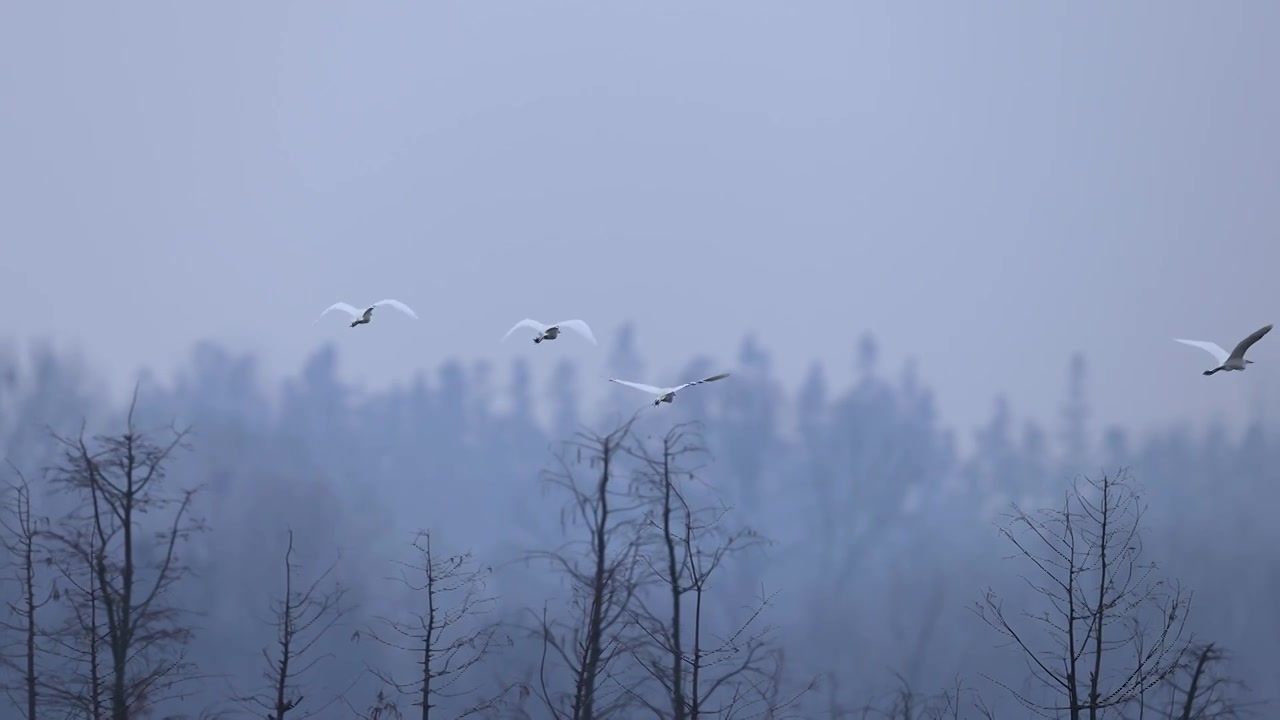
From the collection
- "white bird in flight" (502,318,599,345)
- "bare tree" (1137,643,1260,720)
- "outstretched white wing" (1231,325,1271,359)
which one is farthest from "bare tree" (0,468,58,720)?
"outstretched white wing" (1231,325,1271,359)

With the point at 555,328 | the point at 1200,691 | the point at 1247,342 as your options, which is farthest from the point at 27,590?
the point at 1247,342

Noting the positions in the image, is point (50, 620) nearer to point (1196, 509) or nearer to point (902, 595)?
point (902, 595)

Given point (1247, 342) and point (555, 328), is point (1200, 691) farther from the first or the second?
point (555, 328)

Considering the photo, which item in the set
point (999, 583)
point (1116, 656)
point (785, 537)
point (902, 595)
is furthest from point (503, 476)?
point (1116, 656)

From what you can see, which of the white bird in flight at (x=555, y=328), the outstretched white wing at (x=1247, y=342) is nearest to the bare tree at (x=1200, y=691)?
the outstretched white wing at (x=1247, y=342)

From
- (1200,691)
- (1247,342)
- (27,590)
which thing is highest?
(1247,342)

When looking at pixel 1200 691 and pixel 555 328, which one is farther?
pixel 555 328

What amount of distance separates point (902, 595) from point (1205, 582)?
760cm

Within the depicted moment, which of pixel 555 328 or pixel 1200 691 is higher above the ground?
pixel 555 328

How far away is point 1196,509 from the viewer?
32469mm

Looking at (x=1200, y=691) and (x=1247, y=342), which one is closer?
(x=1200, y=691)

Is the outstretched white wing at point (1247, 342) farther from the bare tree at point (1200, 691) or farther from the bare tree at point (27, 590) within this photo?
the bare tree at point (27, 590)

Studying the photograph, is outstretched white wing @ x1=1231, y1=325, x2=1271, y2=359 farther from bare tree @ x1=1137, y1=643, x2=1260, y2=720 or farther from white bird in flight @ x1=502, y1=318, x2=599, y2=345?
white bird in flight @ x1=502, y1=318, x2=599, y2=345

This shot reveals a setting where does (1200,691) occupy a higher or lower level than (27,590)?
lower
